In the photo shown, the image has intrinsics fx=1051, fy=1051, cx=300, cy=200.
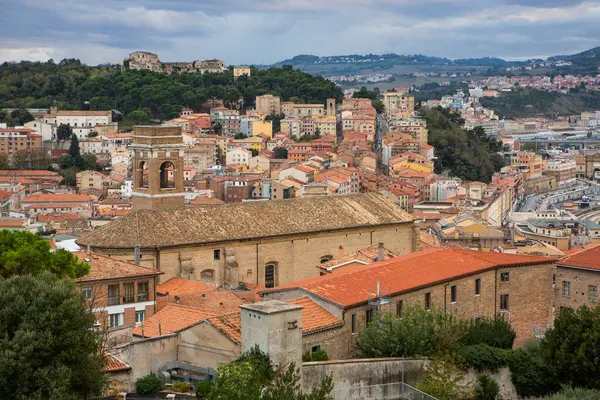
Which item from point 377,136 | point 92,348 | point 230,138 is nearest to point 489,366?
point 92,348

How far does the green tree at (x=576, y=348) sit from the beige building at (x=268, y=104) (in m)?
114

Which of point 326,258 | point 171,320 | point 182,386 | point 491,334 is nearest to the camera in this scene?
point 182,386

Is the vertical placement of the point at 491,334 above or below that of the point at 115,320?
above

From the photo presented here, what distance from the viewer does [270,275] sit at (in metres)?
29.2

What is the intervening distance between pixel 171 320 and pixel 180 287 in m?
4.79

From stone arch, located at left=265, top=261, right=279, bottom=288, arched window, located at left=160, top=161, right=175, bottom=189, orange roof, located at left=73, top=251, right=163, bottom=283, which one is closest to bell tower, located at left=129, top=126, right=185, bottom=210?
arched window, located at left=160, top=161, right=175, bottom=189

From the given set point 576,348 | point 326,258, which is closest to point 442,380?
point 576,348

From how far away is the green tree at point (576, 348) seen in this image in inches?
767

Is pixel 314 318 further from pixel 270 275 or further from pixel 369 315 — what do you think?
pixel 270 275

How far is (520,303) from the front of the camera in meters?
26.0

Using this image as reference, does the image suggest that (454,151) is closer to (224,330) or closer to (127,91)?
(127,91)

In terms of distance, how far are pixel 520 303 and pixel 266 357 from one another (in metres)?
11.6

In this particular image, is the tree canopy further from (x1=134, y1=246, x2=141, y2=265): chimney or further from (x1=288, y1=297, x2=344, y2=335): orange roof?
(x1=288, y1=297, x2=344, y2=335): orange roof

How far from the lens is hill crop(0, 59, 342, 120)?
12975 cm
